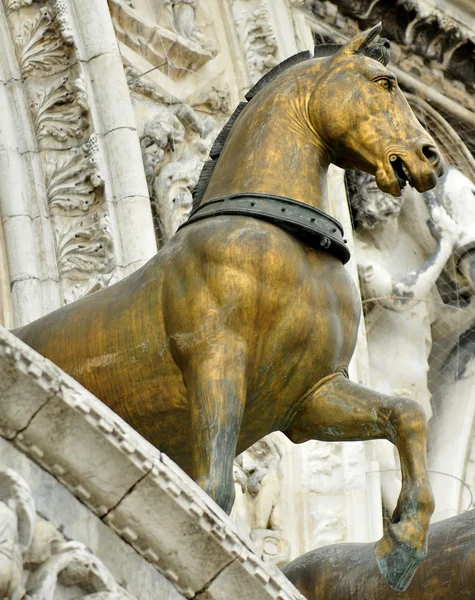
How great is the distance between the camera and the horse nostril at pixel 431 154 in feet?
18.9

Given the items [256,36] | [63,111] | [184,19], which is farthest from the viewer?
[256,36]

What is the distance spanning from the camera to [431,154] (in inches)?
227

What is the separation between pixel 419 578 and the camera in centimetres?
584

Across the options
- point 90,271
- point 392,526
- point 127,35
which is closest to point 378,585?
point 392,526

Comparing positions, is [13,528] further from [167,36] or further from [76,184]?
[167,36]

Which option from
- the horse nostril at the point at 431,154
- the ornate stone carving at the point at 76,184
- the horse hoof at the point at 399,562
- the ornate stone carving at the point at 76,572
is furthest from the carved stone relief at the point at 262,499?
the ornate stone carving at the point at 76,572

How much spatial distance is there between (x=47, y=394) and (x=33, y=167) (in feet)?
10.9

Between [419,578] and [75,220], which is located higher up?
[75,220]

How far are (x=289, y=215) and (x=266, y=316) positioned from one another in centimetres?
30

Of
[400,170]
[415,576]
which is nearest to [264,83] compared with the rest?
[400,170]

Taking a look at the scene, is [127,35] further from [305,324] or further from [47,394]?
[47,394]

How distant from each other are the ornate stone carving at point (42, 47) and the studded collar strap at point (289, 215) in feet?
7.31

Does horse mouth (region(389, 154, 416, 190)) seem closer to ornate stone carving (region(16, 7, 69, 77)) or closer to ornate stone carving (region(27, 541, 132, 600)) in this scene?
ornate stone carving (region(27, 541, 132, 600))

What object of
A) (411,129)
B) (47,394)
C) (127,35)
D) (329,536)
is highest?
(127,35)
